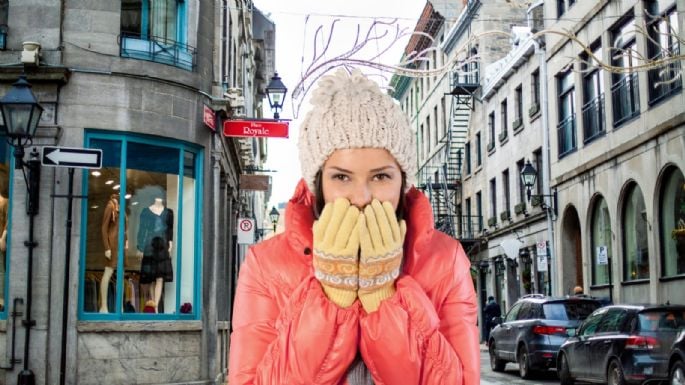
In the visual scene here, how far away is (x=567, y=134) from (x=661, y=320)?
1702cm

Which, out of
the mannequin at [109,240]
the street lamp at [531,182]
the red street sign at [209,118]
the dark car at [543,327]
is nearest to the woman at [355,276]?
the mannequin at [109,240]

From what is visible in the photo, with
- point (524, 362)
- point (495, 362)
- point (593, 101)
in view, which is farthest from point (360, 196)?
point (593, 101)

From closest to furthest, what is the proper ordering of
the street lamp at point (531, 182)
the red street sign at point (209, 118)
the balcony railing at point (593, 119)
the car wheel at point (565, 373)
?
1. the red street sign at point (209, 118)
2. the car wheel at point (565, 373)
3. the balcony railing at point (593, 119)
4. the street lamp at point (531, 182)

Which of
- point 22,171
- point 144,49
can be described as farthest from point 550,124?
point 22,171

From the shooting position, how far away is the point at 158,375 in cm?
1389

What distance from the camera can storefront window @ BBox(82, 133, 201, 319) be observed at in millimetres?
13844

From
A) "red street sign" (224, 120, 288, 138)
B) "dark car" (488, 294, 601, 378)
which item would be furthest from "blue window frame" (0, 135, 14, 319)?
"dark car" (488, 294, 601, 378)

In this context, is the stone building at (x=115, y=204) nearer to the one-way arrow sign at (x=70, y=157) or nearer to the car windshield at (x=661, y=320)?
the one-way arrow sign at (x=70, y=157)

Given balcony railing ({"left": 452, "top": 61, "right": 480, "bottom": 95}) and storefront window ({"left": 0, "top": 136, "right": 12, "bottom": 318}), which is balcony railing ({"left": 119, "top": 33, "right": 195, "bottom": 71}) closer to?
storefront window ({"left": 0, "top": 136, "right": 12, "bottom": 318})

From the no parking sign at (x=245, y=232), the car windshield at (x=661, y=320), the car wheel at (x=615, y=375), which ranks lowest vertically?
the car wheel at (x=615, y=375)

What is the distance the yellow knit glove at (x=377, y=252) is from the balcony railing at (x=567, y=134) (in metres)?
29.0

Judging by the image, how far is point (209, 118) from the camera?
15.5 meters

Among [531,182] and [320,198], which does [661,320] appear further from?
[531,182]

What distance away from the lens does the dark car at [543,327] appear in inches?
782
